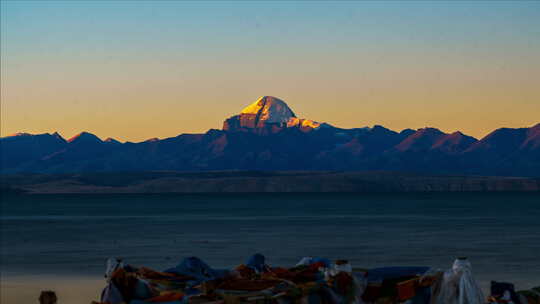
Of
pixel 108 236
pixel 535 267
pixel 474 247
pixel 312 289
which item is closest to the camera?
pixel 312 289

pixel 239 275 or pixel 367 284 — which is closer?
pixel 367 284

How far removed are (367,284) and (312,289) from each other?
7.62 feet

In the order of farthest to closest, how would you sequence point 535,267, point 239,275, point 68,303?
point 535,267
point 68,303
point 239,275

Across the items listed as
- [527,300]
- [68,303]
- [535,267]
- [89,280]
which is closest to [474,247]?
[535,267]

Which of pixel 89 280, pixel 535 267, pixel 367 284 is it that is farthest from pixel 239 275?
pixel 535 267

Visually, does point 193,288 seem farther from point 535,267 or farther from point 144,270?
point 535,267

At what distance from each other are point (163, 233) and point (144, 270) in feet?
214

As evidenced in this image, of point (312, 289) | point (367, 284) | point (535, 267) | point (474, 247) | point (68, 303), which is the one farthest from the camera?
point (474, 247)

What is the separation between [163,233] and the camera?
8981 cm

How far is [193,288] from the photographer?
24.5 m

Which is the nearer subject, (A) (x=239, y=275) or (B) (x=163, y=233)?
(A) (x=239, y=275)

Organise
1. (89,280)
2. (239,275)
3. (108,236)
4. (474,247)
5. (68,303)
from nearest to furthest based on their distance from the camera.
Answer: (239,275) < (68,303) < (89,280) < (474,247) < (108,236)

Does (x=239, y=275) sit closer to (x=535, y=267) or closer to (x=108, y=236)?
(x=535, y=267)

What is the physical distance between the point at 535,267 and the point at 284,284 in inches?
1050
